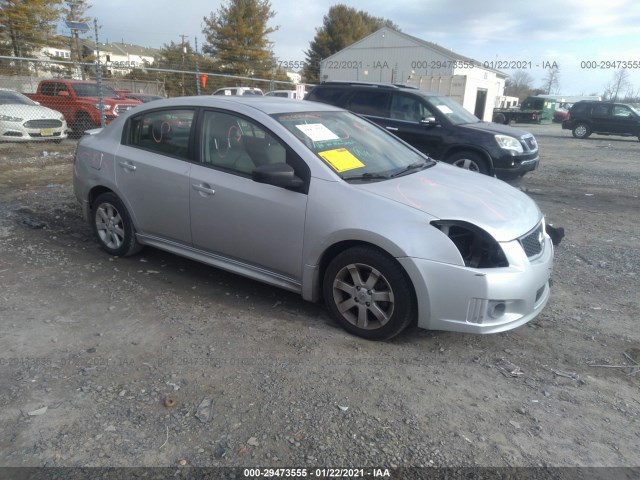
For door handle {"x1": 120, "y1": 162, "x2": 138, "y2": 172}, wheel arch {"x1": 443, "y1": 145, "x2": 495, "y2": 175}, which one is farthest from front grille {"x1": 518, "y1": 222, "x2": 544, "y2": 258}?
wheel arch {"x1": 443, "y1": 145, "x2": 495, "y2": 175}

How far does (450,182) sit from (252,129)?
1640 millimetres

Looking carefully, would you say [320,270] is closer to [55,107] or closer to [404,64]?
[55,107]

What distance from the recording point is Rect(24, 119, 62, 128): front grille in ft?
38.6

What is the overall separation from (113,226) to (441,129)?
5.93 meters

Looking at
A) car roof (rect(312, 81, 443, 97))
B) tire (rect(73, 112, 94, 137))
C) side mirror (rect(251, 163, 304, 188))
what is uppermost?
car roof (rect(312, 81, 443, 97))

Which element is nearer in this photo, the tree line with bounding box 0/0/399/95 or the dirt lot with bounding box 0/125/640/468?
the dirt lot with bounding box 0/125/640/468

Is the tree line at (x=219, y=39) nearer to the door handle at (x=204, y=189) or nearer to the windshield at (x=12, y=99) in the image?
the windshield at (x=12, y=99)

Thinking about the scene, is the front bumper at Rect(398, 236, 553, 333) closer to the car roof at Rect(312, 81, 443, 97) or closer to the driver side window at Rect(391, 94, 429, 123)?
the driver side window at Rect(391, 94, 429, 123)

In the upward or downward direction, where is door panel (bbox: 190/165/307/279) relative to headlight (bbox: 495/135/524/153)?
downward

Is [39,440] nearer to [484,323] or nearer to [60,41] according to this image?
[484,323]

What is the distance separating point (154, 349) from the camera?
128 inches

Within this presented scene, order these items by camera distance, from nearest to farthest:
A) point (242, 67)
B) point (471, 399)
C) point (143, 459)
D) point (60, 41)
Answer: point (143, 459) < point (471, 399) < point (60, 41) < point (242, 67)

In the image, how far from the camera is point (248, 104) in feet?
13.1

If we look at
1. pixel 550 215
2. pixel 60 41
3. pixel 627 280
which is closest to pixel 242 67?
pixel 60 41
